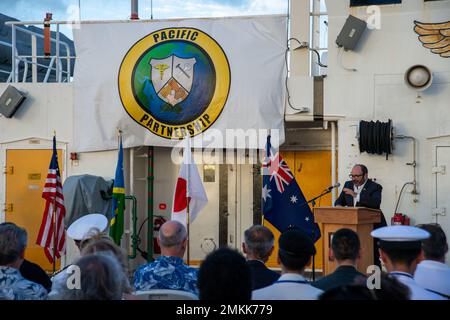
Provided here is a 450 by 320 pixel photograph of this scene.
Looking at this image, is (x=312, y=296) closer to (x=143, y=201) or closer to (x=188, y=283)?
(x=188, y=283)

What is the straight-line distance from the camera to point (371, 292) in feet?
9.82

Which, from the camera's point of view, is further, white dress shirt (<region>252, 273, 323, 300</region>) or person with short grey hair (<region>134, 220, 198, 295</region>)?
person with short grey hair (<region>134, 220, 198, 295</region>)

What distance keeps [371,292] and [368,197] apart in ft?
17.4

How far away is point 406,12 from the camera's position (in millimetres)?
9867

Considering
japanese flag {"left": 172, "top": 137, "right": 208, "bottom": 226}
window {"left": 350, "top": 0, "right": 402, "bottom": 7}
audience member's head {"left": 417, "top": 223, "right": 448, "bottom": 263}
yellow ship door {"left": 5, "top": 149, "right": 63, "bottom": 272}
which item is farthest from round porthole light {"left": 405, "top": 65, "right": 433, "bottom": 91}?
yellow ship door {"left": 5, "top": 149, "right": 63, "bottom": 272}

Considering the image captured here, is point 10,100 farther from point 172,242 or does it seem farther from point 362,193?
point 172,242

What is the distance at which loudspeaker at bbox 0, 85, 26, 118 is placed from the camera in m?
11.2

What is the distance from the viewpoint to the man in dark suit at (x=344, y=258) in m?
4.56

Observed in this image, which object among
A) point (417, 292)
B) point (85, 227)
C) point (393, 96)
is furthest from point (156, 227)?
point (417, 292)

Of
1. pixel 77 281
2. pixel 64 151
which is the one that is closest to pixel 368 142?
pixel 64 151

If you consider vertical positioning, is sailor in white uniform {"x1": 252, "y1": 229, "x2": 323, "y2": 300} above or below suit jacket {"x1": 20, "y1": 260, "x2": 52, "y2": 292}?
above

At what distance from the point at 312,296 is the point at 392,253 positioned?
2.03 feet

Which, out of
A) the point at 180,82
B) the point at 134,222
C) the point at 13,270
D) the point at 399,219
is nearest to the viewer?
the point at 13,270

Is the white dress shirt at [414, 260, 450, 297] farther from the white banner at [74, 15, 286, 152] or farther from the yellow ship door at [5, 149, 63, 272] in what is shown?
the yellow ship door at [5, 149, 63, 272]
